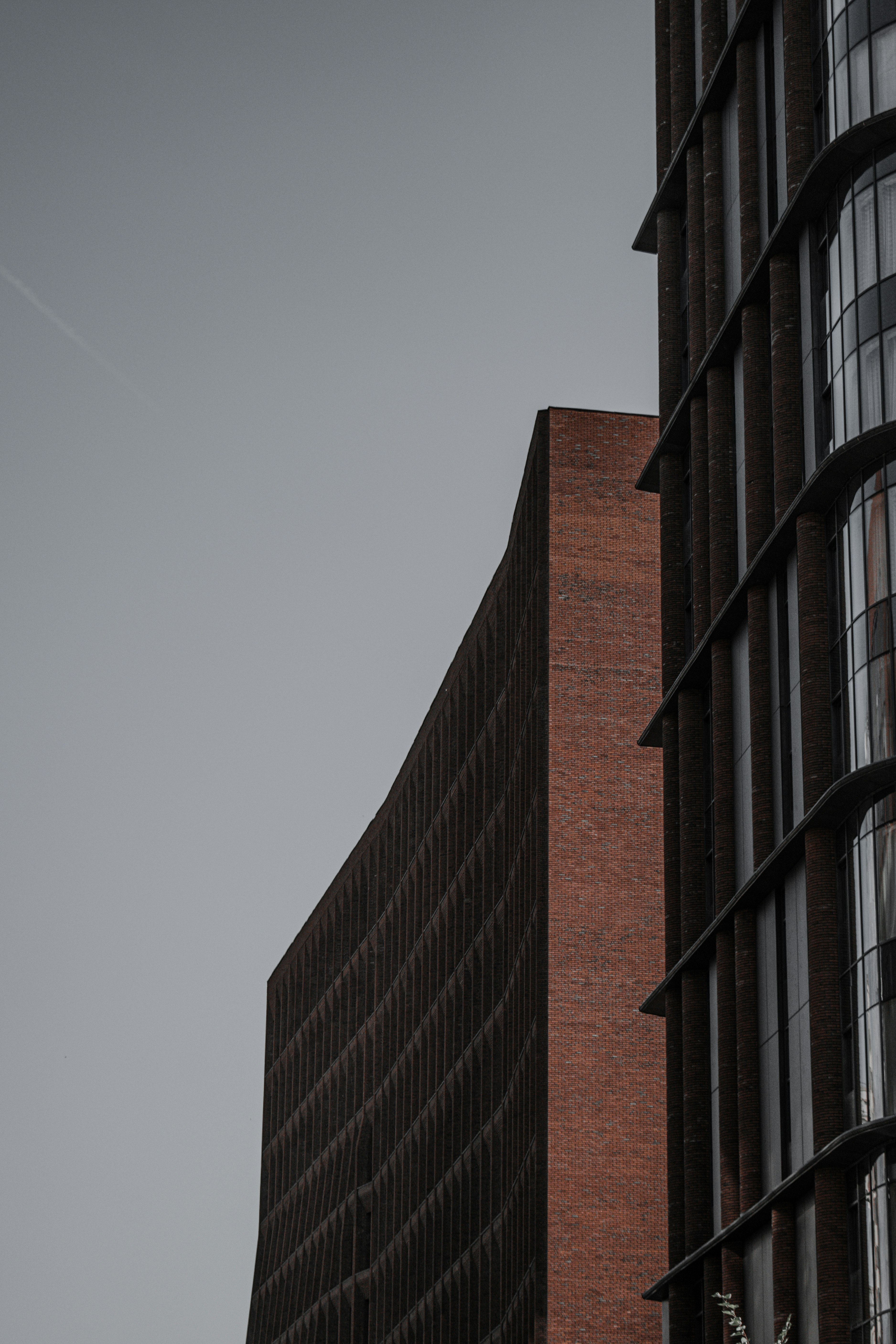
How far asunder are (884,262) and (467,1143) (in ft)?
124

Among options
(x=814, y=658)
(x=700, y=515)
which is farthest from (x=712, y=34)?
(x=814, y=658)

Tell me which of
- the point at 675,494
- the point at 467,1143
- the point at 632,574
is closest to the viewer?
the point at 675,494

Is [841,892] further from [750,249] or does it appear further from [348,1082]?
[348,1082]

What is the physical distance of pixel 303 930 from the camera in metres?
104

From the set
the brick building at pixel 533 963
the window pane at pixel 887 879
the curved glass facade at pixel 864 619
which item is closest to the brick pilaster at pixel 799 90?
the curved glass facade at pixel 864 619

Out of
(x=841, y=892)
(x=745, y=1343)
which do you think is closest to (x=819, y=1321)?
(x=841, y=892)

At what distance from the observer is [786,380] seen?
39281 mm

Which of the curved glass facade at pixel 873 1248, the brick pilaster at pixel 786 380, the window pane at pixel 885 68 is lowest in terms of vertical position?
the curved glass facade at pixel 873 1248

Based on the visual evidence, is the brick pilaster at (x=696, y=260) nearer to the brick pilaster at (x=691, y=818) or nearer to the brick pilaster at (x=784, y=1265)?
the brick pilaster at (x=691, y=818)

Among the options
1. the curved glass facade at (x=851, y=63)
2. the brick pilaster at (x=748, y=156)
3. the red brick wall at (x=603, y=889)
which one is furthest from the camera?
the red brick wall at (x=603, y=889)

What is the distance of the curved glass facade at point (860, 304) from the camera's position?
35.8 m

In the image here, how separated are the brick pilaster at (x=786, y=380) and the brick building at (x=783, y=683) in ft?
0.19

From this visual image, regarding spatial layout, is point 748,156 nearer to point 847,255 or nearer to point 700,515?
point 847,255

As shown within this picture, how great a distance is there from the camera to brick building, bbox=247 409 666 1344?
52.9 meters
